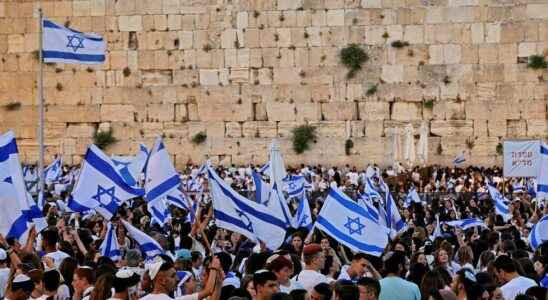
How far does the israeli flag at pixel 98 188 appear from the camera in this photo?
1451cm

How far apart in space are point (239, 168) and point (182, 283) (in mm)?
20804

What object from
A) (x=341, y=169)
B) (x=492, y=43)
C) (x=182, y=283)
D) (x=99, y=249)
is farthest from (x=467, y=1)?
(x=182, y=283)

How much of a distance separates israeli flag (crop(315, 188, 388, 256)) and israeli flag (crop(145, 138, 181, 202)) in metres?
3.02

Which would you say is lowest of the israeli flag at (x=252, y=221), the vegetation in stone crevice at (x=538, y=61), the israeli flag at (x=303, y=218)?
the israeli flag at (x=303, y=218)

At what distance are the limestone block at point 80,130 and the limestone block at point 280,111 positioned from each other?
4171 mm

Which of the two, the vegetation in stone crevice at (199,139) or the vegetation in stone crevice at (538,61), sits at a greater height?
the vegetation in stone crevice at (538,61)

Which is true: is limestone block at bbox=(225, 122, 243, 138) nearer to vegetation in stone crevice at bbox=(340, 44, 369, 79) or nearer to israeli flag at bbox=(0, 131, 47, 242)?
vegetation in stone crevice at bbox=(340, 44, 369, 79)

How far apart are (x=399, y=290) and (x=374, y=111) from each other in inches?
841

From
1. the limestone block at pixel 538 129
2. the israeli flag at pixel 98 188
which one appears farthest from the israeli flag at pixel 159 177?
the limestone block at pixel 538 129

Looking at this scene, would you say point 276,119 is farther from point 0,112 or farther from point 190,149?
point 0,112

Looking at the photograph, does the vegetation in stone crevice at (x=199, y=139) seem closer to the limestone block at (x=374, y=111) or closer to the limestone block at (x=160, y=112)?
the limestone block at (x=160, y=112)

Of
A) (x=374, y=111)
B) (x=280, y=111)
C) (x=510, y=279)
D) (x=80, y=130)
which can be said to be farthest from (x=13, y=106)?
(x=510, y=279)

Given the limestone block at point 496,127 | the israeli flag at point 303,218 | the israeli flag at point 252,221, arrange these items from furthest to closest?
the limestone block at point 496,127
the israeli flag at point 303,218
the israeli flag at point 252,221

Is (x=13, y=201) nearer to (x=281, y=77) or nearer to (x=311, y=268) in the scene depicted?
(x=311, y=268)
